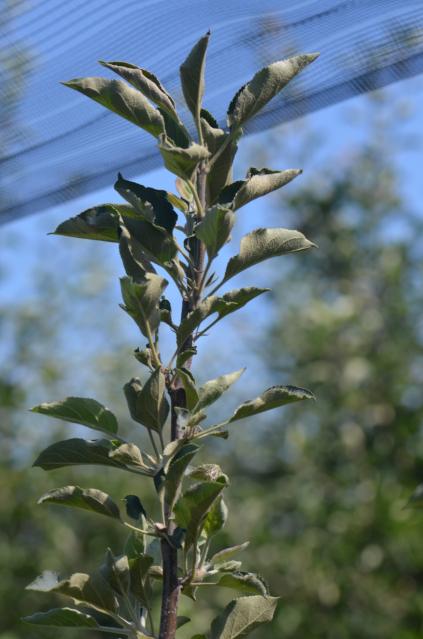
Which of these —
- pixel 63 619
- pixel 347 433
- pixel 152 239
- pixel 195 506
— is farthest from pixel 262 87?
pixel 347 433

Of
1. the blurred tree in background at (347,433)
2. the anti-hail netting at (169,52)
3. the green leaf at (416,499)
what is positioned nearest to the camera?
the green leaf at (416,499)

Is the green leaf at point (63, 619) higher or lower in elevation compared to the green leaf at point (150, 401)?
lower

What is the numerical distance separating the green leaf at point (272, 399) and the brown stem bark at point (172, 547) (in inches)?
2.2

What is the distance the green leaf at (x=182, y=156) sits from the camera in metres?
0.84

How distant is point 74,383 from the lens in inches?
323

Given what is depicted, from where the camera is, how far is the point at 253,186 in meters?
0.90

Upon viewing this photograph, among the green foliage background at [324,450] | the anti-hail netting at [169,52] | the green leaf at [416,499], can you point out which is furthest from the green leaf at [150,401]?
the green foliage background at [324,450]

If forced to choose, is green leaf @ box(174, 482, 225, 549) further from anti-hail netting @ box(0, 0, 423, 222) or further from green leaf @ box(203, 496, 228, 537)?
anti-hail netting @ box(0, 0, 423, 222)

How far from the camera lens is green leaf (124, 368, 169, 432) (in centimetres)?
81

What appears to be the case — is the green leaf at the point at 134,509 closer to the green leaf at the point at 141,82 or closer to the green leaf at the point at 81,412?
the green leaf at the point at 81,412

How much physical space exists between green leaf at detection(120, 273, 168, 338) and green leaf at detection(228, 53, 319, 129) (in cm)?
20

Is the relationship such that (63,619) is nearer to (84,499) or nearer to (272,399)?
(84,499)

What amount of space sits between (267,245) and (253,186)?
0.06 metres

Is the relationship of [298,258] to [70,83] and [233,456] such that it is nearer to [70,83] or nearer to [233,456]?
[233,456]
